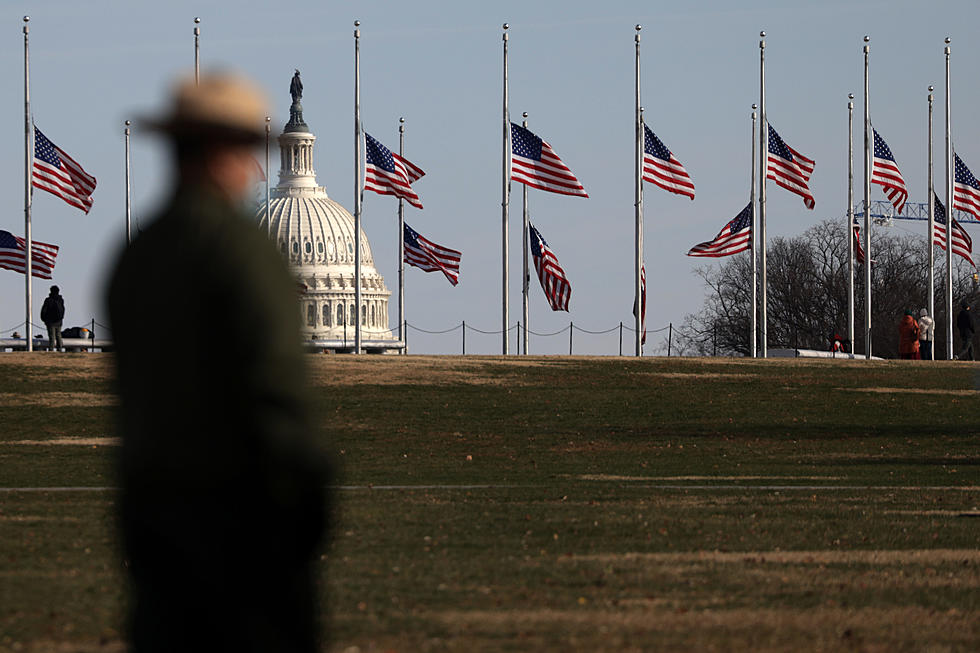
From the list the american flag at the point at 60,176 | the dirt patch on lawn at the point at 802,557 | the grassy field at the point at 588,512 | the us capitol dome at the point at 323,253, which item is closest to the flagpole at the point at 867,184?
the grassy field at the point at 588,512

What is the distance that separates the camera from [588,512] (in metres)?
16.8

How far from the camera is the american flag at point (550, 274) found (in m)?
47.0

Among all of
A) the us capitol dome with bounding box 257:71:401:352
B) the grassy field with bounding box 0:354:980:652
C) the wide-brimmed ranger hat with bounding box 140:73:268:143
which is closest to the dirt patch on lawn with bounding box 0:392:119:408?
the grassy field with bounding box 0:354:980:652

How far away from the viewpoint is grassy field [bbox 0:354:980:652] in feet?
30.5

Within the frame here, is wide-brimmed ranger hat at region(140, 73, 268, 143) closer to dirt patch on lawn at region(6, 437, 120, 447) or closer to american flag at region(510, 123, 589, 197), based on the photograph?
dirt patch on lawn at region(6, 437, 120, 447)

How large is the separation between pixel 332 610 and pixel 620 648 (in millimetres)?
1886

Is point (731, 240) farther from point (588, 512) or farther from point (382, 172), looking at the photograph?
→ point (588, 512)

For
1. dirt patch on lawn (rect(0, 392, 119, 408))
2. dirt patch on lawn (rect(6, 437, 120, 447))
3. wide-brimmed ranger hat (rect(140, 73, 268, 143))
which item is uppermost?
wide-brimmed ranger hat (rect(140, 73, 268, 143))

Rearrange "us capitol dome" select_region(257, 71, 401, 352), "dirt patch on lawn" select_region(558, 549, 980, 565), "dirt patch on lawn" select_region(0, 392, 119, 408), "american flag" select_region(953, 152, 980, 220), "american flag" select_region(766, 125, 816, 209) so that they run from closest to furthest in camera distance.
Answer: "dirt patch on lawn" select_region(558, 549, 980, 565) → "dirt patch on lawn" select_region(0, 392, 119, 408) → "american flag" select_region(766, 125, 816, 209) → "american flag" select_region(953, 152, 980, 220) → "us capitol dome" select_region(257, 71, 401, 352)

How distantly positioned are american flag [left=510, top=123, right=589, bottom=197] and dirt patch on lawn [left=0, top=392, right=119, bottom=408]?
11.9 m

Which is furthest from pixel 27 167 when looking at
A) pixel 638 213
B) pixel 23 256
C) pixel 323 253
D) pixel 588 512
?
pixel 323 253

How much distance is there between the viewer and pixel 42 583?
429 inches

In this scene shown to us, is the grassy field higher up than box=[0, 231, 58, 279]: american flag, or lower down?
lower down

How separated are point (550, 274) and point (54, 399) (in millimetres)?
16599
